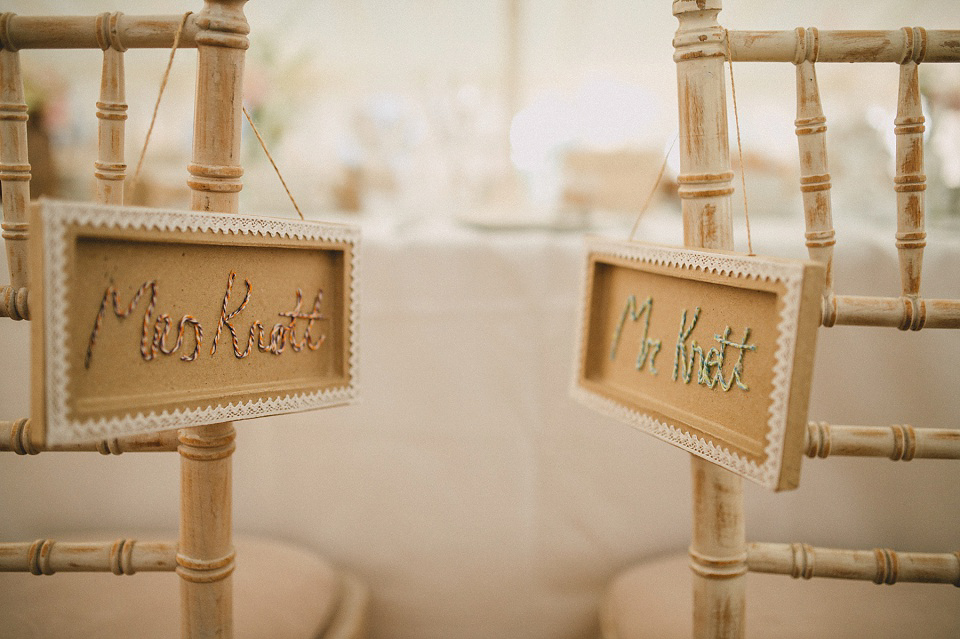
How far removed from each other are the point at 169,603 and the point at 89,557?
6.1 inches

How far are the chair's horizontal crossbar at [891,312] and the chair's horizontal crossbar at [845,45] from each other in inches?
7.6

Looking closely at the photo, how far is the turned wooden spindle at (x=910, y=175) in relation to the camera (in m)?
0.54

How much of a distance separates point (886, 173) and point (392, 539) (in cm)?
141

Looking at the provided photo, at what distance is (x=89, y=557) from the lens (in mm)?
597

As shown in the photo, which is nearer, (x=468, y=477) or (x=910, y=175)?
(x=910, y=175)

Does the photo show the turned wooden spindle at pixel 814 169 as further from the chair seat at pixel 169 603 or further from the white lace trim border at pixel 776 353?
the chair seat at pixel 169 603

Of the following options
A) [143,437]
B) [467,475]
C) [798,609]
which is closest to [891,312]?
[798,609]

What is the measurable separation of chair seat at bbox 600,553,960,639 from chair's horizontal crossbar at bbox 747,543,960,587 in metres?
0.13

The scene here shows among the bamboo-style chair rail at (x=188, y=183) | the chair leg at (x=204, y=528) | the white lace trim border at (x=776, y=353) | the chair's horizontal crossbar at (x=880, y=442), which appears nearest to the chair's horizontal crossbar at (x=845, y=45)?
the white lace trim border at (x=776, y=353)

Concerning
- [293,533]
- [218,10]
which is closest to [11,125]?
[218,10]

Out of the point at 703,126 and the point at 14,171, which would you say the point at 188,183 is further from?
the point at 703,126

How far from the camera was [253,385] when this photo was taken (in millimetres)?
525

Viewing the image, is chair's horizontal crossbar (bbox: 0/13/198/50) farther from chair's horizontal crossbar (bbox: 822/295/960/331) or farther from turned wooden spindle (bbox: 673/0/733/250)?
chair's horizontal crossbar (bbox: 822/295/960/331)

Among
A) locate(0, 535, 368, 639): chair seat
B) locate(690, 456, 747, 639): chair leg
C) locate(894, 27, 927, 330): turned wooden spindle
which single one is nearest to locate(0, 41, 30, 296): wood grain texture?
locate(0, 535, 368, 639): chair seat
